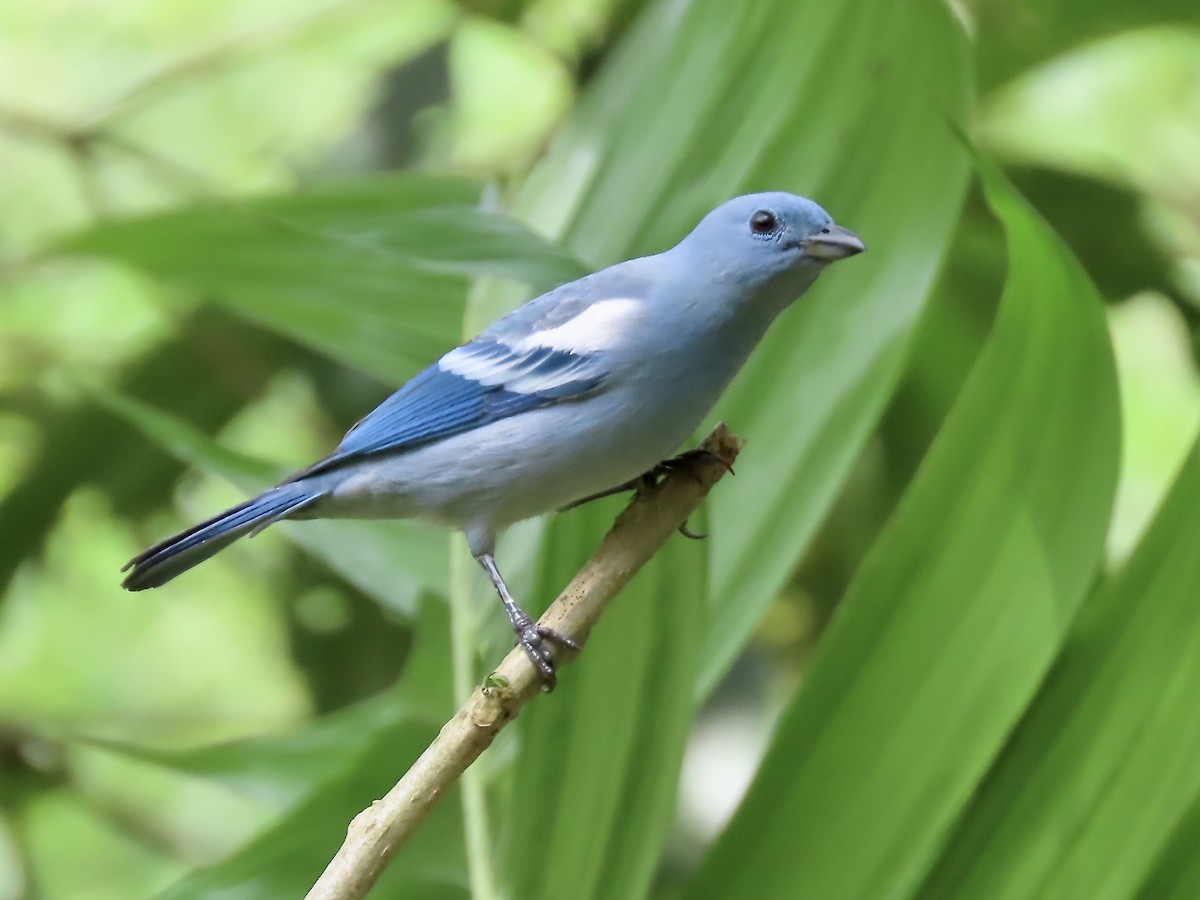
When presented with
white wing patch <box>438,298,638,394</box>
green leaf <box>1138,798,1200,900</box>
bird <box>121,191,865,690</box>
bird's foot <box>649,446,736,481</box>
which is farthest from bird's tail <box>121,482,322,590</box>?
green leaf <box>1138,798,1200,900</box>

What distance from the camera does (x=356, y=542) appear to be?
55.5 inches

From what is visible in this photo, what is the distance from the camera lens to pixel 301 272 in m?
1.33

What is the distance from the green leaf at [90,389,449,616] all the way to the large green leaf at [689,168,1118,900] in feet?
1.59

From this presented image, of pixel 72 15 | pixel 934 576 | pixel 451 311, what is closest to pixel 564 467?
pixel 934 576

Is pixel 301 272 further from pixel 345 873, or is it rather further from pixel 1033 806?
pixel 1033 806

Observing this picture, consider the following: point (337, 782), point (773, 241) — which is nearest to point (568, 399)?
point (773, 241)

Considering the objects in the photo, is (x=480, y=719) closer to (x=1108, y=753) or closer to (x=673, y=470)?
(x=673, y=470)

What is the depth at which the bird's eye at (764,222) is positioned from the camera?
1026 mm

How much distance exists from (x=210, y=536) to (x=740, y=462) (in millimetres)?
534

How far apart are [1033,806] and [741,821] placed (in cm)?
24

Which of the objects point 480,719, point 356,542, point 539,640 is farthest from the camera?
point 356,542

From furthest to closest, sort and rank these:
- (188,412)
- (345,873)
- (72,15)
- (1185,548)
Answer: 1. (72,15)
2. (188,412)
3. (1185,548)
4. (345,873)

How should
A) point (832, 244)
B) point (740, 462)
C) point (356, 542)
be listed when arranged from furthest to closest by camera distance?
point (356, 542) < point (740, 462) < point (832, 244)

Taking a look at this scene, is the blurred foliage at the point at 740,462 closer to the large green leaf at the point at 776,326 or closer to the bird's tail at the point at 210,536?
the large green leaf at the point at 776,326
